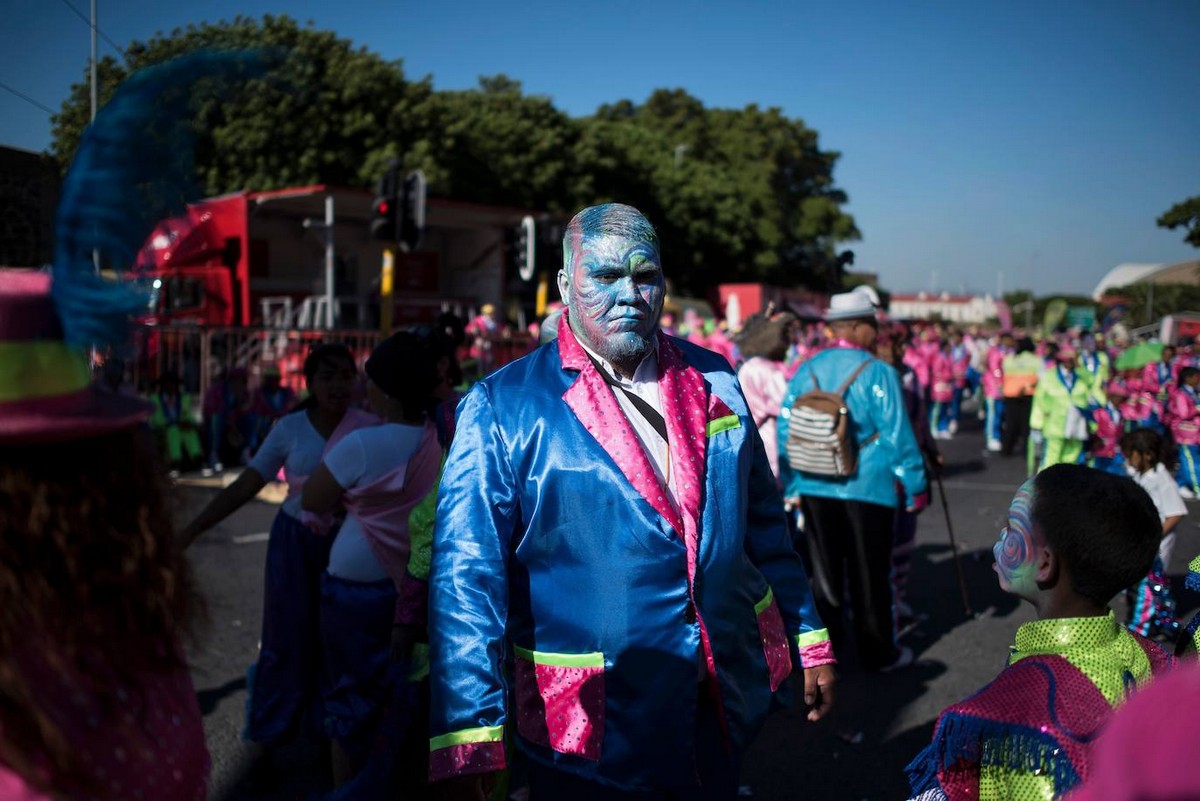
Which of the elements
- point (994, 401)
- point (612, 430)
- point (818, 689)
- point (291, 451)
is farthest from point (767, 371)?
point (994, 401)

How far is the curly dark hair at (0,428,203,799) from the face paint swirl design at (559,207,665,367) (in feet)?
4.17

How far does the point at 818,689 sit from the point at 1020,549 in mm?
776

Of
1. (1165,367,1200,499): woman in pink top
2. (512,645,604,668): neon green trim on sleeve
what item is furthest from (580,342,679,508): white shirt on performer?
(1165,367,1200,499): woman in pink top

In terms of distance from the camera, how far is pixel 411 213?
9.62m

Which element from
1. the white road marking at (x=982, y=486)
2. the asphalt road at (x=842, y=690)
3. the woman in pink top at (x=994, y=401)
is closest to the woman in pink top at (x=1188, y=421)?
the white road marking at (x=982, y=486)

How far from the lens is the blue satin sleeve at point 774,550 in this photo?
2.65m

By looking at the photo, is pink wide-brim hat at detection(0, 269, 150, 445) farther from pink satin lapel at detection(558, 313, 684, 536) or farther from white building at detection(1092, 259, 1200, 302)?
white building at detection(1092, 259, 1200, 302)

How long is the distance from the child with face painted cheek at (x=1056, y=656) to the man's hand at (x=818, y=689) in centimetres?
61

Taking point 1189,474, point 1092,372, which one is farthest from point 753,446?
point 1189,474

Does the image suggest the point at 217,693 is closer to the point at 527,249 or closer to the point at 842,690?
the point at 842,690

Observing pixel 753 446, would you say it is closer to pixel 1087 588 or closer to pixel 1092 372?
pixel 1087 588

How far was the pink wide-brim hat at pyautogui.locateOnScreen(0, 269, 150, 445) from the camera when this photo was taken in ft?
3.82

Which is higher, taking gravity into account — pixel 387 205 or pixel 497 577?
pixel 387 205

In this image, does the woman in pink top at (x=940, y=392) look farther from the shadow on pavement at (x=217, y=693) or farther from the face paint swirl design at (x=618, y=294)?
the face paint swirl design at (x=618, y=294)
